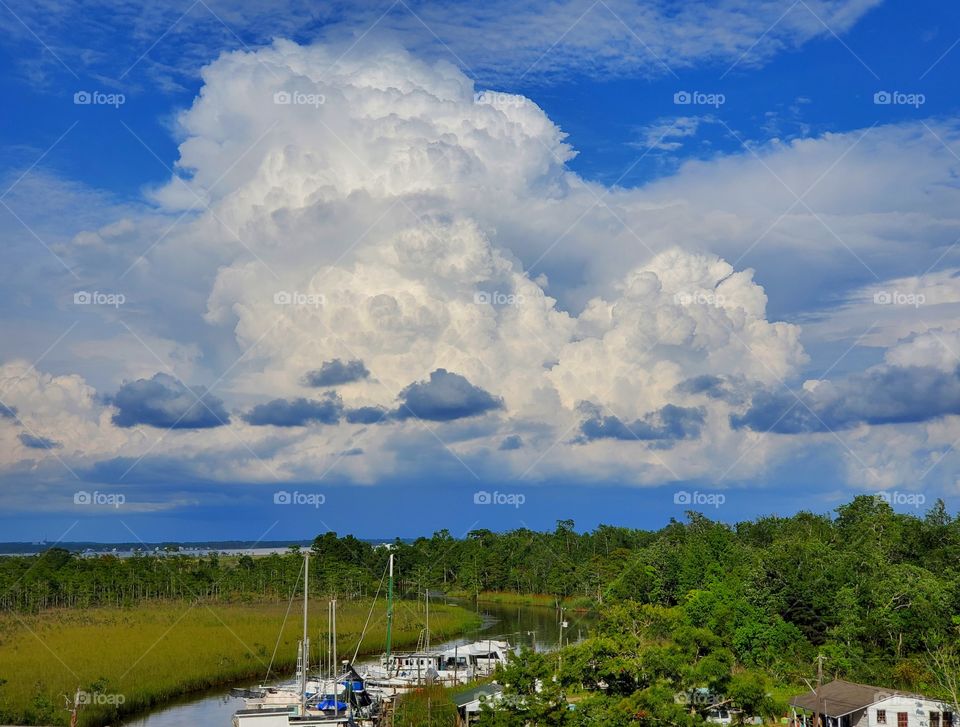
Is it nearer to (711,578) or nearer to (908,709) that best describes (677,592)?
(711,578)

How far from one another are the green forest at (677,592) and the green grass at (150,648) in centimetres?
754

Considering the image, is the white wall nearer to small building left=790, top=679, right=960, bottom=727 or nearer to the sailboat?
small building left=790, top=679, right=960, bottom=727

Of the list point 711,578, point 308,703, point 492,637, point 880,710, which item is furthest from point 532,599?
point 880,710

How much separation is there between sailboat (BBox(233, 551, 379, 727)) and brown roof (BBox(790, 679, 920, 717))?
19513mm

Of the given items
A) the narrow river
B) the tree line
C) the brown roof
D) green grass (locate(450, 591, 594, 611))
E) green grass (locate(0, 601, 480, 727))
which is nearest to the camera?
the brown roof

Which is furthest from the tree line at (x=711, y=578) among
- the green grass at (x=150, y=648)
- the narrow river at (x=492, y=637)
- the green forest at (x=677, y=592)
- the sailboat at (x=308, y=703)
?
the sailboat at (x=308, y=703)

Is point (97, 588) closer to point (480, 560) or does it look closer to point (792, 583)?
point (480, 560)

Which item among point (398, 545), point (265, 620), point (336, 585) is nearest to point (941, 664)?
point (265, 620)

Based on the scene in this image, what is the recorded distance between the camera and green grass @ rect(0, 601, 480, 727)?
4553 cm

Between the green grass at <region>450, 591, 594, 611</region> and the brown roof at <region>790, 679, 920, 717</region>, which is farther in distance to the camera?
the green grass at <region>450, 591, 594, 611</region>

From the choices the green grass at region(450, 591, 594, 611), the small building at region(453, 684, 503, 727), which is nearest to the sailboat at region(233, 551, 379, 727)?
the small building at region(453, 684, 503, 727)

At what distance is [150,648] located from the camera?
5881 cm

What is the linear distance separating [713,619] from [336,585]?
45.2m

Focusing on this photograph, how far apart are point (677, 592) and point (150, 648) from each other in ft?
138
